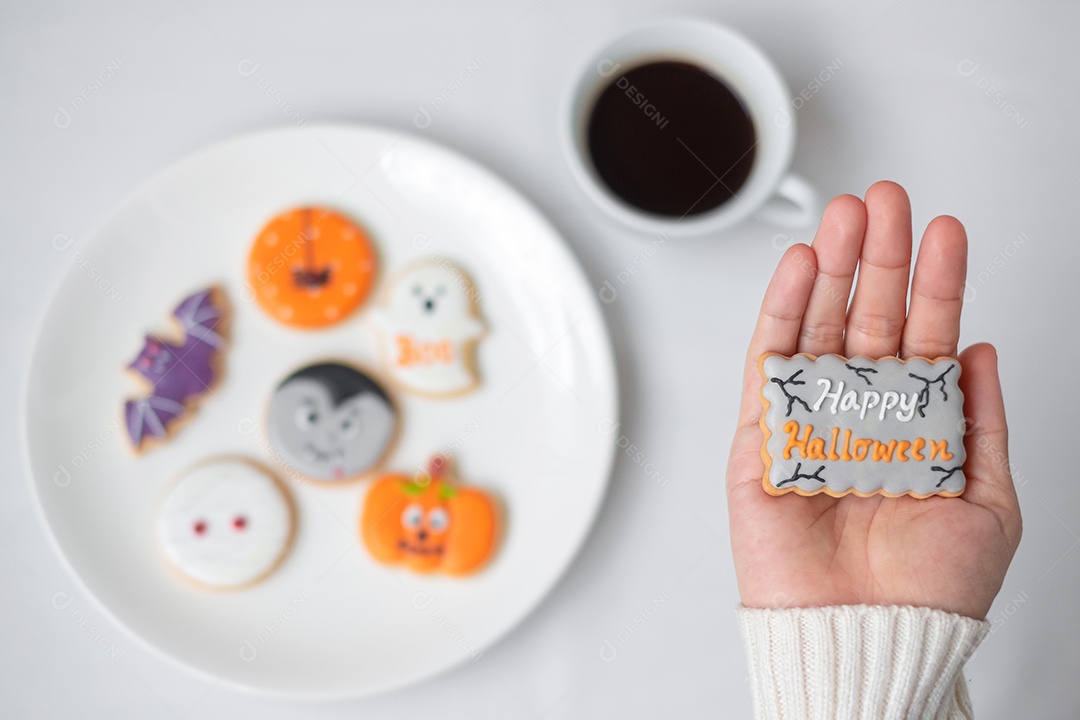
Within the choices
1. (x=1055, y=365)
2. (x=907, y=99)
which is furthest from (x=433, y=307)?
(x=1055, y=365)

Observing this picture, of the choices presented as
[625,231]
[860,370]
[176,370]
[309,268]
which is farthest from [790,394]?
[176,370]

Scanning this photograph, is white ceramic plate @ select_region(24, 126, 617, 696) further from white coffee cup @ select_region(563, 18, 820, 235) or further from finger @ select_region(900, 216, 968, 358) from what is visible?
finger @ select_region(900, 216, 968, 358)

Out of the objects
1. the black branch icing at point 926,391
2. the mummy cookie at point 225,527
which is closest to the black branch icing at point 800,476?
the black branch icing at point 926,391

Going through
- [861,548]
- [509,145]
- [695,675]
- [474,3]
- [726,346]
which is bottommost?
[695,675]

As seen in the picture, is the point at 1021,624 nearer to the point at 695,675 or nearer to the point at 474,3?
the point at 695,675

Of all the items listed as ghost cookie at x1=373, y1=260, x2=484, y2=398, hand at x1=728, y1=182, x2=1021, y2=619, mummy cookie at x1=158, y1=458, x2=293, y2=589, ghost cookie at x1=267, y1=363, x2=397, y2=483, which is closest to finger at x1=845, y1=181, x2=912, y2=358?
hand at x1=728, y1=182, x2=1021, y2=619

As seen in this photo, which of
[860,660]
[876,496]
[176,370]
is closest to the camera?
[860,660]

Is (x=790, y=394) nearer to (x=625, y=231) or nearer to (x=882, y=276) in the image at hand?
(x=882, y=276)
